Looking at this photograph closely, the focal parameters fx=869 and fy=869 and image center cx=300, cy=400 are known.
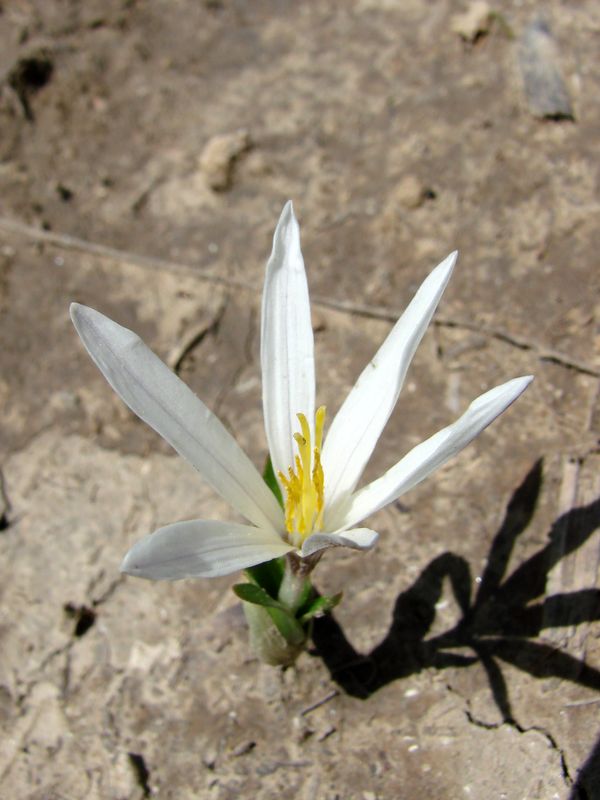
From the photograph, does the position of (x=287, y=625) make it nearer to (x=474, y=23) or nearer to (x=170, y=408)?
(x=170, y=408)

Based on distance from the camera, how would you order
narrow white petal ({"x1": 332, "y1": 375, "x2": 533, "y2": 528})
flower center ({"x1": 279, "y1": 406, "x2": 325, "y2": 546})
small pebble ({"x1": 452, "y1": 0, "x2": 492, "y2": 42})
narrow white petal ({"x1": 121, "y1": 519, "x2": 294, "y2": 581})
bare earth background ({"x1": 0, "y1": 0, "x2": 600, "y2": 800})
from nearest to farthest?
narrow white petal ({"x1": 121, "y1": 519, "x2": 294, "y2": 581}) → narrow white petal ({"x1": 332, "y1": 375, "x2": 533, "y2": 528}) → flower center ({"x1": 279, "y1": 406, "x2": 325, "y2": 546}) → bare earth background ({"x1": 0, "y1": 0, "x2": 600, "y2": 800}) → small pebble ({"x1": 452, "y1": 0, "x2": 492, "y2": 42})

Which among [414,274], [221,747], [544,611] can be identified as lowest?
[221,747]

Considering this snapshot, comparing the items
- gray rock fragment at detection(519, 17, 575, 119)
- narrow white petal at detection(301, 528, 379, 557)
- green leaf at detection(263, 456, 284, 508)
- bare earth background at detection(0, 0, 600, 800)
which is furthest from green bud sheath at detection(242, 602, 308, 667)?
gray rock fragment at detection(519, 17, 575, 119)

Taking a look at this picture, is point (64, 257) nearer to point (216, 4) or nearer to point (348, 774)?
point (216, 4)

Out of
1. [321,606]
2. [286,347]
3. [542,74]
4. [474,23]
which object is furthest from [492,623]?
[474,23]

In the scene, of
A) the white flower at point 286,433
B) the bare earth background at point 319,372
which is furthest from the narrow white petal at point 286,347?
the bare earth background at point 319,372

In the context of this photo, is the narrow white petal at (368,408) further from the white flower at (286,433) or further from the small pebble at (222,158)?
the small pebble at (222,158)

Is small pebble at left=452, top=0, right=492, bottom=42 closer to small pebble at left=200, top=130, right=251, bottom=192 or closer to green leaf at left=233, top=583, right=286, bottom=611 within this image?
small pebble at left=200, top=130, right=251, bottom=192

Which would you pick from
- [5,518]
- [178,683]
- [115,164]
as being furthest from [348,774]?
[115,164]
